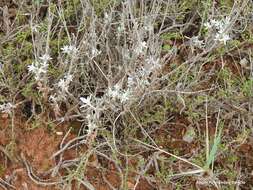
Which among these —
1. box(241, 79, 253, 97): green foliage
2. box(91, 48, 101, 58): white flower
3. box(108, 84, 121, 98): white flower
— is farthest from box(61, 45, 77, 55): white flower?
box(241, 79, 253, 97): green foliage

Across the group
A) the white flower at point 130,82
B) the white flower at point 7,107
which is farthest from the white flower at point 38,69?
the white flower at point 130,82

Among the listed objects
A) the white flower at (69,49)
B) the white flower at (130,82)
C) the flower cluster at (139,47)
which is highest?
the flower cluster at (139,47)

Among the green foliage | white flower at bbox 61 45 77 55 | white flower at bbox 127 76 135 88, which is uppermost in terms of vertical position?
white flower at bbox 61 45 77 55

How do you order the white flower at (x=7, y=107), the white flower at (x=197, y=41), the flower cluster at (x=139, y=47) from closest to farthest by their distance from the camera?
the flower cluster at (x=139, y=47) → the white flower at (x=7, y=107) → the white flower at (x=197, y=41)

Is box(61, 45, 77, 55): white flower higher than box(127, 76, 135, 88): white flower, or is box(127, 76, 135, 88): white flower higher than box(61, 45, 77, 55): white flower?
box(61, 45, 77, 55): white flower

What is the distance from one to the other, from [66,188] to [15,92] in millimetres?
365

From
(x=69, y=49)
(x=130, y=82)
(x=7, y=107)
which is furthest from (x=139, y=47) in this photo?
(x=7, y=107)

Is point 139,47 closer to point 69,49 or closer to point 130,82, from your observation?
point 130,82

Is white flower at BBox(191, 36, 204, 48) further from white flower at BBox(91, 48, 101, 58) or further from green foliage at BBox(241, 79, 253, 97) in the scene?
white flower at BBox(91, 48, 101, 58)

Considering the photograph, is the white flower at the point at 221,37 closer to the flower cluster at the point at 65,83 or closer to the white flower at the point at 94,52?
the white flower at the point at 94,52

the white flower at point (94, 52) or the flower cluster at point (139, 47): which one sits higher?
the flower cluster at point (139, 47)

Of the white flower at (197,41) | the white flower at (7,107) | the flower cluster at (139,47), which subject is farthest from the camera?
the white flower at (197,41)

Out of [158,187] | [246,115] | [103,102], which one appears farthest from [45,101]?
[246,115]

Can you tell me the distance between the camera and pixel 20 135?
1.72 m
